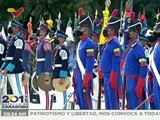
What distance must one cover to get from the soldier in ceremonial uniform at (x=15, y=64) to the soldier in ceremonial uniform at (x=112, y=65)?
1434 millimetres

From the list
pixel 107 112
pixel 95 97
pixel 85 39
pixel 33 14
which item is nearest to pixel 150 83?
pixel 85 39

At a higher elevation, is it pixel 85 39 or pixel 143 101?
pixel 85 39

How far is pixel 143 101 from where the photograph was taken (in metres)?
12.6

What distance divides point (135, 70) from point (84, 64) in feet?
3.22

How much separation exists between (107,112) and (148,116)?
0.42m

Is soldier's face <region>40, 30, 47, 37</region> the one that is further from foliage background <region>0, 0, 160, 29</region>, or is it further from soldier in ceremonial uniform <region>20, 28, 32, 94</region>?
foliage background <region>0, 0, 160, 29</region>

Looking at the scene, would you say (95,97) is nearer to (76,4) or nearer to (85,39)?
(85,39)

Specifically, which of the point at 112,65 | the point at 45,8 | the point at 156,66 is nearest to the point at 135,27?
the point at 112,65

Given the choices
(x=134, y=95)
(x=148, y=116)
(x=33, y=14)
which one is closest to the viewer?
(x=148, y=116)

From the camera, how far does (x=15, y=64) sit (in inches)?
539

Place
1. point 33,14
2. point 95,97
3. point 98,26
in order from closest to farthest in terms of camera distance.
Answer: point 95,97 → point 98,26 → point 33,14

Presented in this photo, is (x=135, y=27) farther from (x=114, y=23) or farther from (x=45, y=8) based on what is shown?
(x=45, y=8)

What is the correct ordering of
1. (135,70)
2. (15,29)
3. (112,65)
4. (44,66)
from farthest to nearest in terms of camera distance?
(44,66)
(15,29)
(112,65)
(135,70)

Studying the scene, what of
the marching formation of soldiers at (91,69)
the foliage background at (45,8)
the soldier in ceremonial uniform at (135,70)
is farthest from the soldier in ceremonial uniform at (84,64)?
the foliage background at (45,8)
